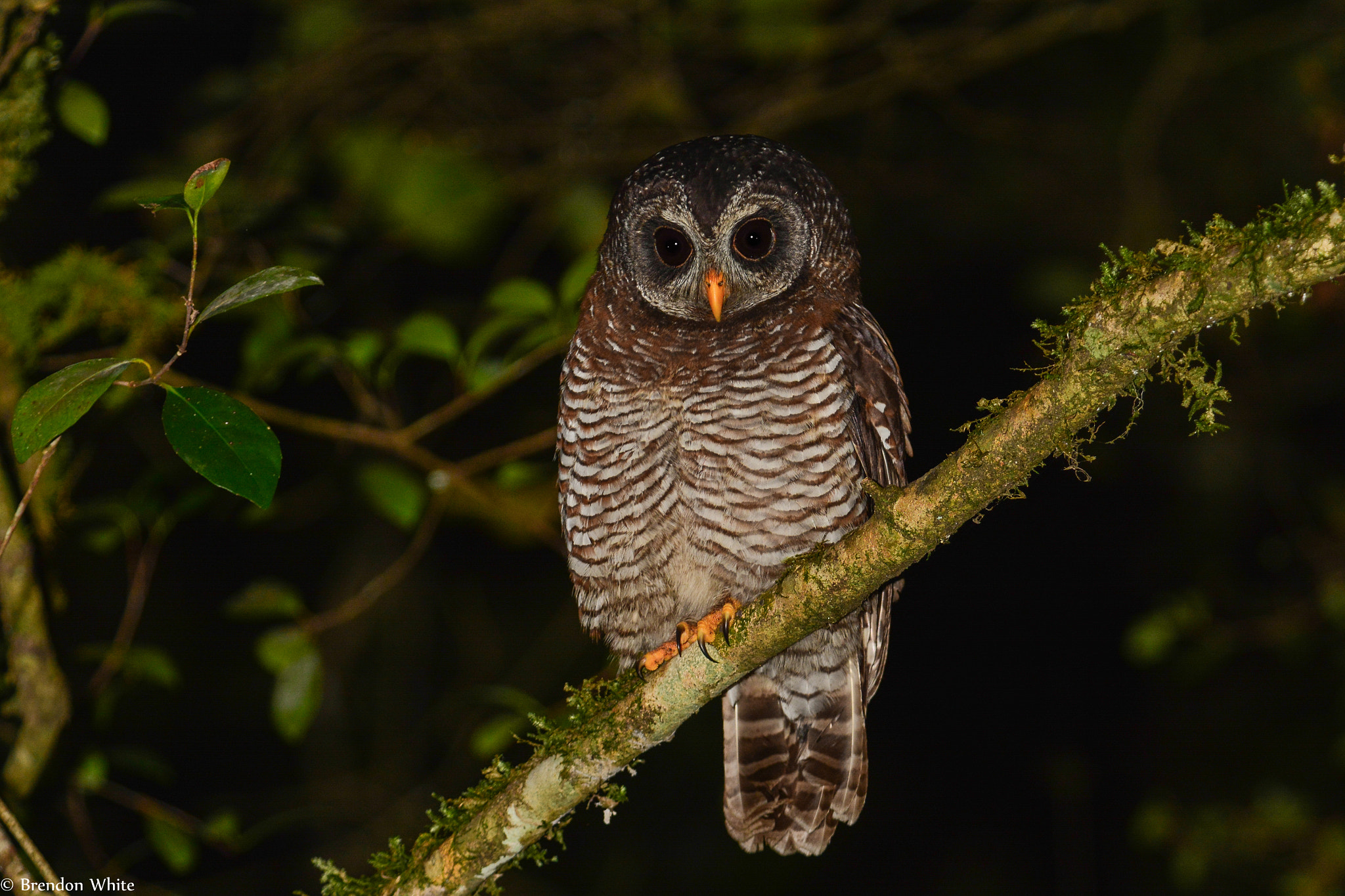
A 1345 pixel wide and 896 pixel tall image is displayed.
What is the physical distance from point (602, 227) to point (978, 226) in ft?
13.0

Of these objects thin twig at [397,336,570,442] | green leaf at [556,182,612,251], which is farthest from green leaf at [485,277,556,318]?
green leaf at [556,182,612,251]

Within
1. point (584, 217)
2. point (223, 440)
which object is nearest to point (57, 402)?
point (223, 440)

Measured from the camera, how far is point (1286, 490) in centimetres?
703

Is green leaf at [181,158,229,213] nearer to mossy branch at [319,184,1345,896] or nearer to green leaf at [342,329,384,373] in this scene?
mossy branch at [319,184,1345,896]

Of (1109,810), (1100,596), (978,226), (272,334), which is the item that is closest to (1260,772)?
(1109,810)

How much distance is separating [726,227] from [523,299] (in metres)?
0.65

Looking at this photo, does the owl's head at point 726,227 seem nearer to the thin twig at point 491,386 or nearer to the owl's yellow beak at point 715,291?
the owl's yellow beak at point 715,291

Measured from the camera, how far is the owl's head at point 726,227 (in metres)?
3.06

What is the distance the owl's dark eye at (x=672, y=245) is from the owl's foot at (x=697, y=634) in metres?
1.01

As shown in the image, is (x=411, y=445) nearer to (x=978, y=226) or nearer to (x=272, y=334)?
(x=272, y=334)

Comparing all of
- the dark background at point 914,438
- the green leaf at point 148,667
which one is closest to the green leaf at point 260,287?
the dark background at point 914,438

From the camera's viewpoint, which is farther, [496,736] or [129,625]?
[129,625]

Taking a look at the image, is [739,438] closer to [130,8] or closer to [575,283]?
[575,283]

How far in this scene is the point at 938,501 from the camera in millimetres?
1969
